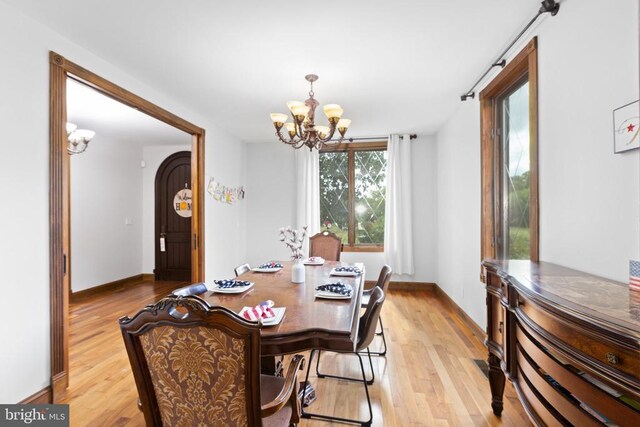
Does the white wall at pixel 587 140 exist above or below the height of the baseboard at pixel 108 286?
above

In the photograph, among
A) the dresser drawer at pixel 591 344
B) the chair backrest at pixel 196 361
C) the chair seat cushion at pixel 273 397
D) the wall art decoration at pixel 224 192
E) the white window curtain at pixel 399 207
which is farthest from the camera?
the white window curtain at pixel 399 207

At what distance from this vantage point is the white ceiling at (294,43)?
6.35 feet

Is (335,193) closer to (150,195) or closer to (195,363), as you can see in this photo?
(150,195)

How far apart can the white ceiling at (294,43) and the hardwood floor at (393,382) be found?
257 cm

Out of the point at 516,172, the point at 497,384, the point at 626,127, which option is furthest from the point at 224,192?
the point at 626,127

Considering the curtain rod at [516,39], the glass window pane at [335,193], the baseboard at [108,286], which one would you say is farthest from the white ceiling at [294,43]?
the baseboard at [108,286]

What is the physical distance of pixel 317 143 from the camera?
310 cm

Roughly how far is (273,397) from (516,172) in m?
2.50

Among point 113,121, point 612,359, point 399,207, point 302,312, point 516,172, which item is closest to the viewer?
point 612,359

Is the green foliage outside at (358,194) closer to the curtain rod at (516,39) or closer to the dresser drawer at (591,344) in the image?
the curtain rod at (516,39)

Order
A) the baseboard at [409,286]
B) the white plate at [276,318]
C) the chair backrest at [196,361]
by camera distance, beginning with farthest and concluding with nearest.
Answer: the baseboard at [409,286] → the white plate at [276,318] → the chair backrest at [196,361]

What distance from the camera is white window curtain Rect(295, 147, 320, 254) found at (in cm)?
530

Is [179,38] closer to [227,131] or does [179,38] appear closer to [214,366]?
[214,366]

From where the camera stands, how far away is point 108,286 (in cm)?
532
